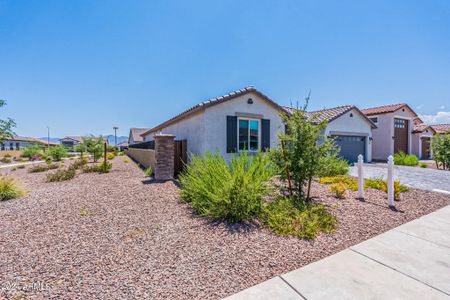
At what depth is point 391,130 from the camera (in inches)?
807

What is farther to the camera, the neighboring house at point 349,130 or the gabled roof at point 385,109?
the gabled roof at point 385,109

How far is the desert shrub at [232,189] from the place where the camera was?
4.49m

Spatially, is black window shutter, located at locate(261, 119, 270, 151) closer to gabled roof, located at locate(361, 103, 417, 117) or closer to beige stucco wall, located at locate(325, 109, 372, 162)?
beige stucco wall, located at locate(325, 109, 372, 162)

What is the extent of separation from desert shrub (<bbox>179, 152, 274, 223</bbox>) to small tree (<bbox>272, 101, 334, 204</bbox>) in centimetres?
52

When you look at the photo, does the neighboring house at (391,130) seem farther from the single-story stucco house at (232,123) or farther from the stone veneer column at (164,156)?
the stone veneer column at (164,156)

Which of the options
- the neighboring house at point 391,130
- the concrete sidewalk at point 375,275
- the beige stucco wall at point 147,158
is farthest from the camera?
the neighboring house at point 391,130

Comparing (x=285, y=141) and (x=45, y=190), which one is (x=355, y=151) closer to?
(x=285, y=141)

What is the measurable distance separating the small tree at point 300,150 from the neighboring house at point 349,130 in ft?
38.2

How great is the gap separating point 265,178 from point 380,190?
16.2 ft

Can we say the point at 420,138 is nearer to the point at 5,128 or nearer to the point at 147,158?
the point at 147,158

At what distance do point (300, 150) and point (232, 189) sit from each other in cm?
227

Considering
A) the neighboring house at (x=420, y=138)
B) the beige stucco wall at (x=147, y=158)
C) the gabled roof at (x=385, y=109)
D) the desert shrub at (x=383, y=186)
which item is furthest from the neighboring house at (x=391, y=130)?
the beige stucco wall at (x=147, y=158)

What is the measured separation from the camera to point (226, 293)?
7.82 feet

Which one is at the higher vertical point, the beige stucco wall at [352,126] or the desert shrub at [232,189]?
the beige stucco wall at [352,126]
